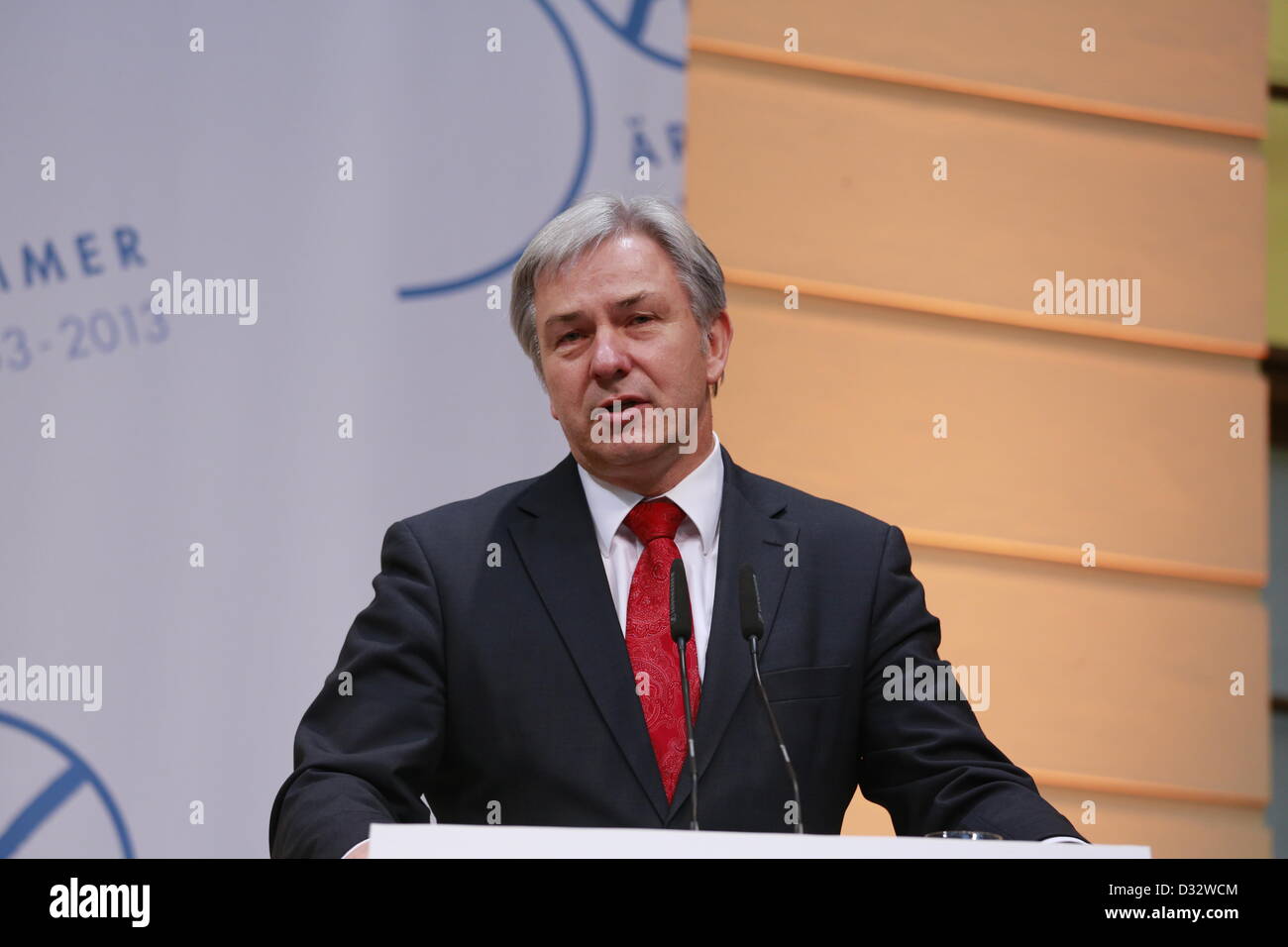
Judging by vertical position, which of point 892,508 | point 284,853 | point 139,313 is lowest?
point 284,853

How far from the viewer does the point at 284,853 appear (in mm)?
1701

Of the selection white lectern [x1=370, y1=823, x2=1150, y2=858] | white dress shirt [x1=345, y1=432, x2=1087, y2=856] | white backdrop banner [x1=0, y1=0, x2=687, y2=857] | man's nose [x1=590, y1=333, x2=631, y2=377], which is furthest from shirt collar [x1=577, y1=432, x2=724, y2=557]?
white lectern [x1=370, y1=823, x2=1150, y2=858]

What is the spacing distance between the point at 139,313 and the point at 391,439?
529 mm

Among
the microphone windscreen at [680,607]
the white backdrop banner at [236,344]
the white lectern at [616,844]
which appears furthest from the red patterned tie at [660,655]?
the white backdrop banner at [236,344]

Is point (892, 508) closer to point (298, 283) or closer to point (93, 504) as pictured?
point (298, 283)

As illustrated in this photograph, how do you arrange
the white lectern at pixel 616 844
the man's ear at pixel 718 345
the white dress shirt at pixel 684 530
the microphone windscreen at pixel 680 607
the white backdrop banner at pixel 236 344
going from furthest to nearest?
the white backdrop banner at pixel 236 344
the man's ear at pixel 718 345
the white dress shirt at pixel 684 530
the microphone windscreen at pixel 680 607
the white lectern at pixel 616 844

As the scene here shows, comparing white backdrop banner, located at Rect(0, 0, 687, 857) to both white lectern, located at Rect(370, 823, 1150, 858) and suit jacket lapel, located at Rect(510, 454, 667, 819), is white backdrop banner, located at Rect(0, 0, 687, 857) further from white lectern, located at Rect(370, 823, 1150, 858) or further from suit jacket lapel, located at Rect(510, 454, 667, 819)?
white lectern, located at Rect(370, 823, 1150, 858)

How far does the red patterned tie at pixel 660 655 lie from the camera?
1.95 m

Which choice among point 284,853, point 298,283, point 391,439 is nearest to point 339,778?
point 284,853

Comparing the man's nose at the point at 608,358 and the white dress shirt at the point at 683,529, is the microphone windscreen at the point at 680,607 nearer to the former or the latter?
the white dress shirt at the point at 683,529

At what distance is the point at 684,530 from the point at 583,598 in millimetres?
200

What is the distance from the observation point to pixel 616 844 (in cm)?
116

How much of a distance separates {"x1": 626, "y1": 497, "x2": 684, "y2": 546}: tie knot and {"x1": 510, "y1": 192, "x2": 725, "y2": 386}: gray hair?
27 cm

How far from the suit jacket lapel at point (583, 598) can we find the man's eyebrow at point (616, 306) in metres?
0.21
